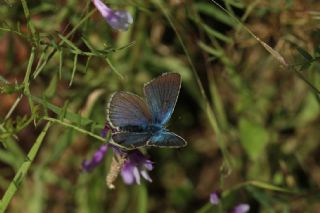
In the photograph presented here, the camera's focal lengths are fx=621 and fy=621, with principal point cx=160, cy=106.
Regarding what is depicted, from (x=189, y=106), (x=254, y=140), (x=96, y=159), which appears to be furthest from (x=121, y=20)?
(x=189, y=106)

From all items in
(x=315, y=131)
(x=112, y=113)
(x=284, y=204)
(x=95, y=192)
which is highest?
(x=112, y=113)

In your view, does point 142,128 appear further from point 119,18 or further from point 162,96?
point 119,18

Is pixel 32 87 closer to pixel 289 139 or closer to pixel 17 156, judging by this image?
pixel 17 156

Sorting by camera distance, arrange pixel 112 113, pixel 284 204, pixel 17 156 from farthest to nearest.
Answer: pixel 17 156 → pixel 284 204 → pixel 112 113

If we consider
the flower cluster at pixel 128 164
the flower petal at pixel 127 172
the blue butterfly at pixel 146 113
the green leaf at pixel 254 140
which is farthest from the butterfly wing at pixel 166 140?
the green leaf at pixel 254 140

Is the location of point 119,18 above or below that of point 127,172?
above

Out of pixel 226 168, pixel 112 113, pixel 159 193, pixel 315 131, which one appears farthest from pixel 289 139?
pixel 112 113

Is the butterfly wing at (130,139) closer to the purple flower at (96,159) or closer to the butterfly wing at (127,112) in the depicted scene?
the butterfly wing at (127,112)
